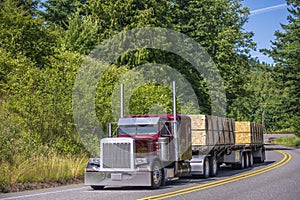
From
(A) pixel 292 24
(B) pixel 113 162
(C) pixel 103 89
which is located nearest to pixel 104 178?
(B) pixel 113 162

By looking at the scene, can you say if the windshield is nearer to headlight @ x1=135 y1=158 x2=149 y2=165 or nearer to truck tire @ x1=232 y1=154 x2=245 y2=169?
headlight @ x1=135 y1=158 x2=149 y2=165

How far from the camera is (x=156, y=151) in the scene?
1639 cm

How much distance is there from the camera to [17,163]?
17750mm

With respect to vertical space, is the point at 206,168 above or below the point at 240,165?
above

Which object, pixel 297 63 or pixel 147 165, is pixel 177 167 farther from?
pixel 297 63

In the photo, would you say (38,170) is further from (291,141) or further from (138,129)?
(291,141)

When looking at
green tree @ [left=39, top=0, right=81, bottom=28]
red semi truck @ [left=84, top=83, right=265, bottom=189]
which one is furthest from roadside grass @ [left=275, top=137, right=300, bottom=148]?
red semi truck @ [left=84, top=83, right=265, bottom=189]

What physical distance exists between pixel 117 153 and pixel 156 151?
6.01ft

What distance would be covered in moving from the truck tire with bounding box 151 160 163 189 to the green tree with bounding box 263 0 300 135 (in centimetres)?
4768

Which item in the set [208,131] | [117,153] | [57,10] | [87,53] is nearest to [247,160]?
[208,131]

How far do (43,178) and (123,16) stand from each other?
25937 mm

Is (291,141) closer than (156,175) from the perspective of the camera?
No

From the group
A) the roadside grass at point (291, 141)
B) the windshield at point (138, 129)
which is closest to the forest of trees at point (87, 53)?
the roadside grass at point (291, 141)

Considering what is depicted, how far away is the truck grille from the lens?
14961 mm
